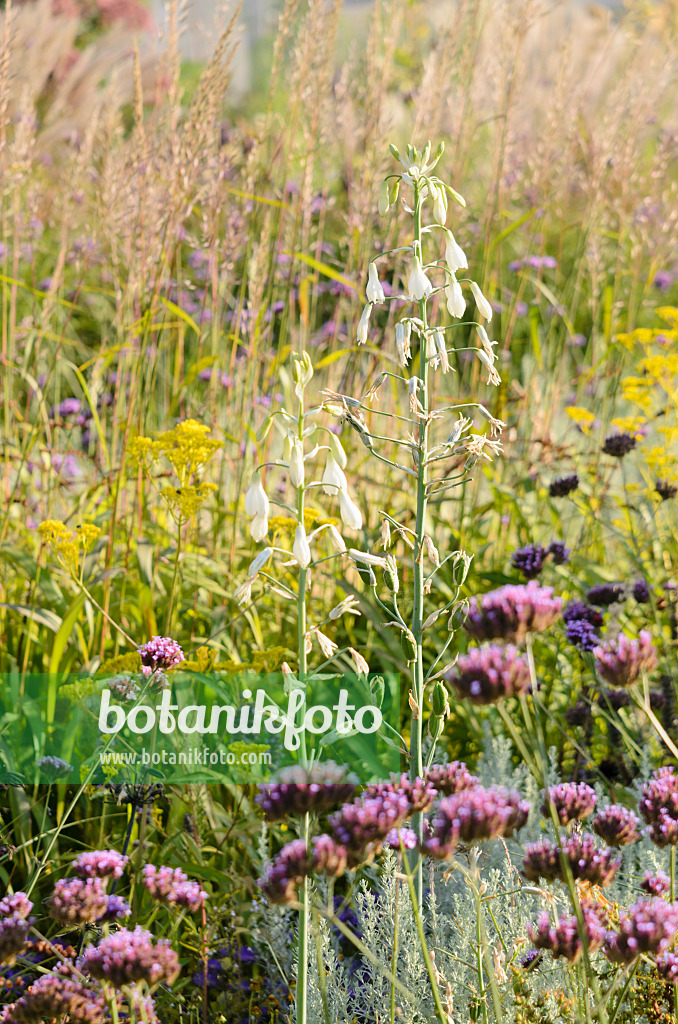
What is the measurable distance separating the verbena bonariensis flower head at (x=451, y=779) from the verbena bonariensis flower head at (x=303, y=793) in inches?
8.1

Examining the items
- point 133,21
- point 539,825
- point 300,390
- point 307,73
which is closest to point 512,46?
point 307,73

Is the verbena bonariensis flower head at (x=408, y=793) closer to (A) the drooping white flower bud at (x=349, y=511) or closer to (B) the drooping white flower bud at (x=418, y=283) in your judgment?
(A) the drooping white flower bud at (x=349, y=511)

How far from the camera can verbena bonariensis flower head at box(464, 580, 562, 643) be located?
3.76 feet

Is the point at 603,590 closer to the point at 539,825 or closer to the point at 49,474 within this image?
the point at 539,825

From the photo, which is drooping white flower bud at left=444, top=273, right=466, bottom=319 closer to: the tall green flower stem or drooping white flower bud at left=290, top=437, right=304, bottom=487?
the tall green flower stem

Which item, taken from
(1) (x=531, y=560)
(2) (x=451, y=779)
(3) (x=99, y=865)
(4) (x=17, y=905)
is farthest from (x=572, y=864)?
(1) (x=531, y=560)

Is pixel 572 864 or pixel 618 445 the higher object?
pixel 618 445

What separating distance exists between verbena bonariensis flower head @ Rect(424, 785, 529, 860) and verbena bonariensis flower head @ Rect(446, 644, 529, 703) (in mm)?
140

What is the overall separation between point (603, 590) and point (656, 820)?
0.97 meters

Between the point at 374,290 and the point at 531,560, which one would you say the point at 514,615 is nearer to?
the point at 374,290

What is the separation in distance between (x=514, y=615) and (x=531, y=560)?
42.5 inches

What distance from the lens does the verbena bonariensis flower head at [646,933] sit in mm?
1085

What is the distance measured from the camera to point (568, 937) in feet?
3.81

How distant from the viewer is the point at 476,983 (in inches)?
63.5
